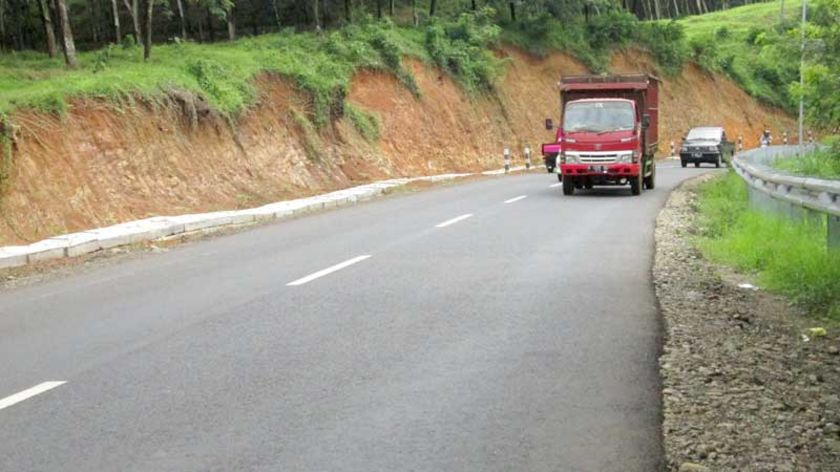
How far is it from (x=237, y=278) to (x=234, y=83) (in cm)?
1636

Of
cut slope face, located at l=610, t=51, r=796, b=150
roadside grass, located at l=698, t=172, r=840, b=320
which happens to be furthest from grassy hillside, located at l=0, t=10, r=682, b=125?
roadside grass, located at l=698, t=172, r=840, b=320

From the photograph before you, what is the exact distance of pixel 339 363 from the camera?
6793 mm

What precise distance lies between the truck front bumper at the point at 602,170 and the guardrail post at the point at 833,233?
12347 millimetres

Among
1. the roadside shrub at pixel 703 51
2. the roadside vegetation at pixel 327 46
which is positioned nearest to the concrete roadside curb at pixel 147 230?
the roadside vegetation at pixel 327 46

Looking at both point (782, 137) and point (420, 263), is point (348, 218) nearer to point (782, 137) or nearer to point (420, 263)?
point (420, 263)

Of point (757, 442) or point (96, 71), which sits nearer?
point (757, 442)

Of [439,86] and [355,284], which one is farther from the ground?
[439,86]

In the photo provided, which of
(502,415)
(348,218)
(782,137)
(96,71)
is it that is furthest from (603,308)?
(782,137)

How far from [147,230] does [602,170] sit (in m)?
11.9

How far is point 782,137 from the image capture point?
65000 millimetres

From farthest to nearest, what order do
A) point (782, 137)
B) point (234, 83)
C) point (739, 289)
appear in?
1. point (782, 137)
2. point (234, 83)
3. point (739, 289)

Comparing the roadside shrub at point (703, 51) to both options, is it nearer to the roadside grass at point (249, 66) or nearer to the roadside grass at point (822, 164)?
the roadside grass at point (249, 66)

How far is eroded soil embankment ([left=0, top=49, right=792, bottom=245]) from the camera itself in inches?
680

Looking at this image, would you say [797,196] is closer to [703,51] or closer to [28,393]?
[28,393]
